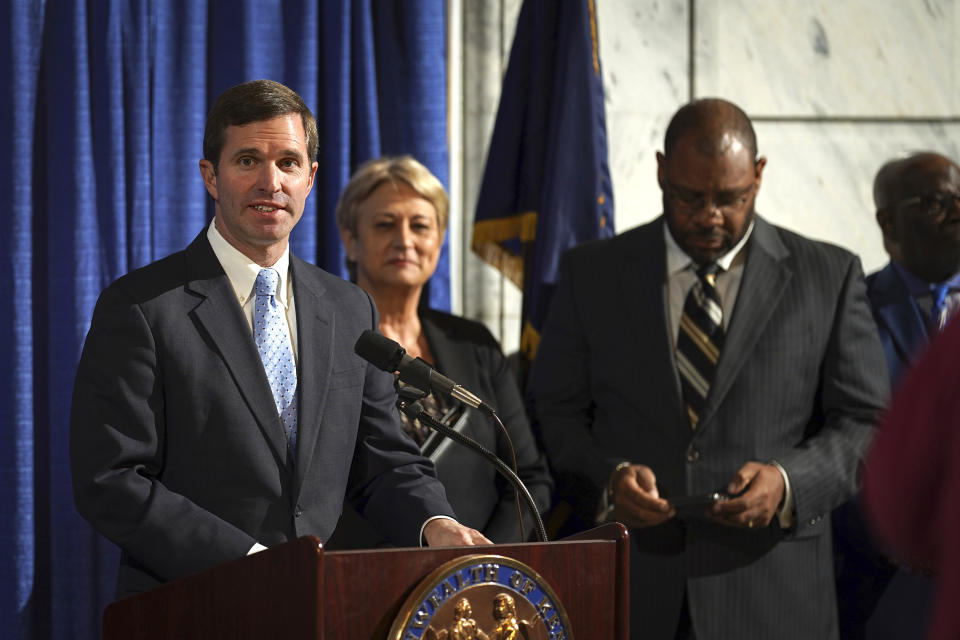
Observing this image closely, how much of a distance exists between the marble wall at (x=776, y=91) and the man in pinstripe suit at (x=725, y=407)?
1.19 meters

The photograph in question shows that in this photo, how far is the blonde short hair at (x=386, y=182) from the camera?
3.33 metres

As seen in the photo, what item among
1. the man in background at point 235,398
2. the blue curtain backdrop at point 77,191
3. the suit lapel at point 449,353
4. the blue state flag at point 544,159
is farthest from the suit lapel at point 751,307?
the blue curtain backdrop at point 77,191

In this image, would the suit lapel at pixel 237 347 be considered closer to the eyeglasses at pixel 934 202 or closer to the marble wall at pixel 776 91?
the marble wall at pixel 776 91

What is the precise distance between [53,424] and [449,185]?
1465mm

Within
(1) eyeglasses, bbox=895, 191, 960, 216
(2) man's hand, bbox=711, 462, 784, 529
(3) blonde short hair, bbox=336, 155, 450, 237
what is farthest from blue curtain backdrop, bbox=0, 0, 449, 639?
(1) eyeglasses, bbox=895, 191, 960, 216

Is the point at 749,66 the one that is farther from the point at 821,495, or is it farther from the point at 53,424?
the point at 53,424

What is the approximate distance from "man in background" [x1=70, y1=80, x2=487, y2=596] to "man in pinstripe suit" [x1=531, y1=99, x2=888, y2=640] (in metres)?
0.89

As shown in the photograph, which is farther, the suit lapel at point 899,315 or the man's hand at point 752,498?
the suit lapel at point 899,315

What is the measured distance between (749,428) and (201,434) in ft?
4.77

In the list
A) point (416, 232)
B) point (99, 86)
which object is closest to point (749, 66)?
point (416, 232)

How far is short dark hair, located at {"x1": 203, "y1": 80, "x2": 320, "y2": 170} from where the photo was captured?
2.05 m

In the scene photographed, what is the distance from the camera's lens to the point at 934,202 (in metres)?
3.40

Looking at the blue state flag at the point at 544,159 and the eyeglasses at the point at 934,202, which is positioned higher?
the blue state flag at the point at 544,159

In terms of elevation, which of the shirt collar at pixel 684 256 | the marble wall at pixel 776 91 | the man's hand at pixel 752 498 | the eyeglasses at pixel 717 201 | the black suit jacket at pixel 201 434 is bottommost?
the man's hand at pixel 752 498
